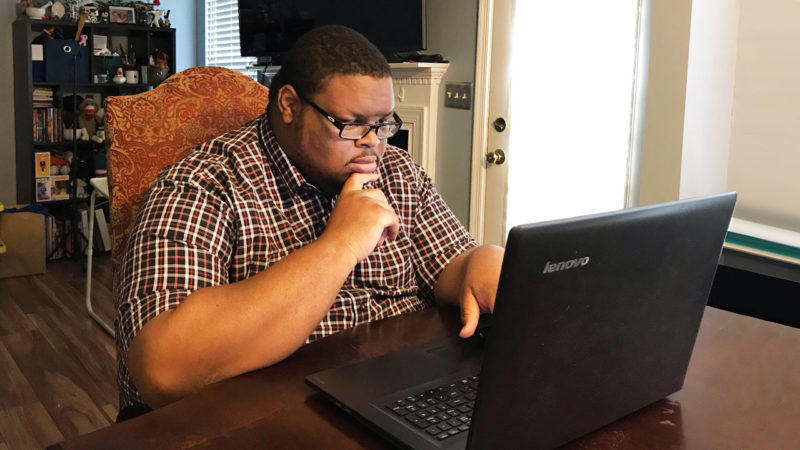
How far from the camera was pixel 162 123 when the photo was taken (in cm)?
146

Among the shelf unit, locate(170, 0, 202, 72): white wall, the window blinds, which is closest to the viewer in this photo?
the shelf unit

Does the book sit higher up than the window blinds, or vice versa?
the window blinds

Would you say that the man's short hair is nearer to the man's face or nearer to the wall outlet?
the man's face

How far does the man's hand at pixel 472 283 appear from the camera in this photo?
112cm

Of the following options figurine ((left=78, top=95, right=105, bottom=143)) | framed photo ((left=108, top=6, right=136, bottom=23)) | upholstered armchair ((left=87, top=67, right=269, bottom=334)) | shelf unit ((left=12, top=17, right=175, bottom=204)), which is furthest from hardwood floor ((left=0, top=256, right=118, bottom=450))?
framed photo ((left=108, top=6, right=136, bottom=23))

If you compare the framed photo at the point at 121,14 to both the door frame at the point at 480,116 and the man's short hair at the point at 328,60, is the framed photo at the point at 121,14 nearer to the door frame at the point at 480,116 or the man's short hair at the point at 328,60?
the door frame at the point at 480,116

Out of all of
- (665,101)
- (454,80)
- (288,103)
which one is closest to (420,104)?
(454,80)

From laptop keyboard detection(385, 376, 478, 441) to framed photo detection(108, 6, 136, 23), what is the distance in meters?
4.76

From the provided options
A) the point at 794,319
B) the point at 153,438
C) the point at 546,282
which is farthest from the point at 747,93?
the point at 153,438

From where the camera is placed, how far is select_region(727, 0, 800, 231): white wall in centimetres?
201

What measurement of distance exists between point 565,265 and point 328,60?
2.57 ft

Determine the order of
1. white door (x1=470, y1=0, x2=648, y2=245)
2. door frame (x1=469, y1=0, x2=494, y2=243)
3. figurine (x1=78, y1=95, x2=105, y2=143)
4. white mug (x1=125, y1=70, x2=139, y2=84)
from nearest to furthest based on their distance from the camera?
1. white door (x1=470, y1=0, x2=648, y2=245)
2. door frame (x1=469, y1=0, x2=494, y2=243)
3. figurine (x1=78, y1=95, x2=105, y2=143)
4. white mug (x1=125, y1=70, x2=139, y2=84)

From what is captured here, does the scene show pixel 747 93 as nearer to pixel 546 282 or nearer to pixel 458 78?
pixel 458 78

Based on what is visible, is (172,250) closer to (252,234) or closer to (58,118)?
(252,234)
